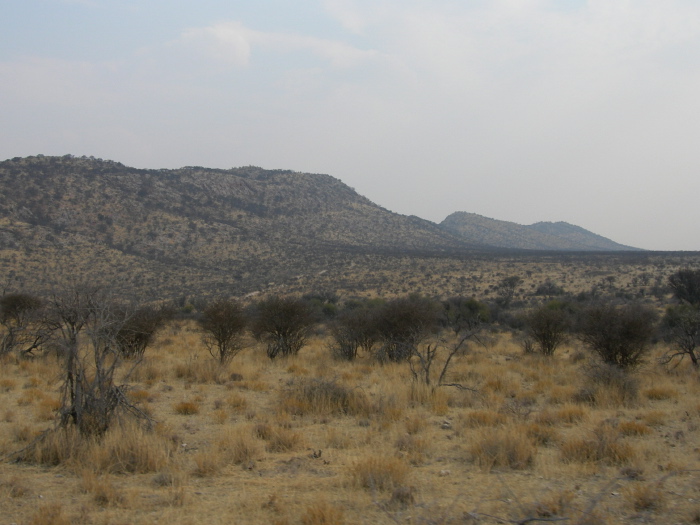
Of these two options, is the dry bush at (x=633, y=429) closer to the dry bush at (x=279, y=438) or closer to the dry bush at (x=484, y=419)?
the dry bush at (x=484, y=419)

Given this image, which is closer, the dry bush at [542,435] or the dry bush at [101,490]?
the dry bush at [101,490]

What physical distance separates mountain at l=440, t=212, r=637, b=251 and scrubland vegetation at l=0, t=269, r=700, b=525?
360 feet

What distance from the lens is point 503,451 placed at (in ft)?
20.1

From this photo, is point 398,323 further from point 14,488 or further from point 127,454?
point 14,488

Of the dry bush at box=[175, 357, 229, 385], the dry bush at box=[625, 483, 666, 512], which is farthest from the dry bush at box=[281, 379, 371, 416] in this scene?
the dry bush at box=[625, 483, 666, 512]

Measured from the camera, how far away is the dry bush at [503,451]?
6008 mm

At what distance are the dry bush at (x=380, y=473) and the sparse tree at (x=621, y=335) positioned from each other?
386 inches

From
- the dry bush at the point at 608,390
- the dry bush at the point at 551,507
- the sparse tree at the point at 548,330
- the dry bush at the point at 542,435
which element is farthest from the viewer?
the sparse tree at the point at 548,330

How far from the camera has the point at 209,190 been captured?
292ft

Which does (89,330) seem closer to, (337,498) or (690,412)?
(337,498)

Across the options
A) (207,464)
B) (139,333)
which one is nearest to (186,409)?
(207,464)

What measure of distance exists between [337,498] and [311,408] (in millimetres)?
4042

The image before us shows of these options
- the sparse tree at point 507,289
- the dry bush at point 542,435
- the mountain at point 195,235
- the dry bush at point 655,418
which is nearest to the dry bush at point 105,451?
the dry bush at point 542,435

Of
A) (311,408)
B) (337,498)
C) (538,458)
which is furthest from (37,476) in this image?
(538,458)
